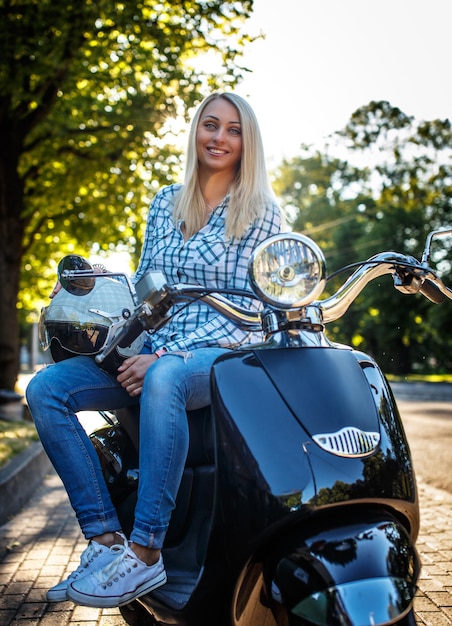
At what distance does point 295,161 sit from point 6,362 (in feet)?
111

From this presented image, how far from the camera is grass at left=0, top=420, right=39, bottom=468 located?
663 cm

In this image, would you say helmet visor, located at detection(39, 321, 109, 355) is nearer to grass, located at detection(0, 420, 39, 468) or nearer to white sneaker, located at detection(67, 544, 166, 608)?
white sneaker, located at detection(67, 544, 166, 608)

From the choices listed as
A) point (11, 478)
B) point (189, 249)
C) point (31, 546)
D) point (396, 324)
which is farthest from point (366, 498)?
point (11, 478)

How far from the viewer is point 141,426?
213 centimetres

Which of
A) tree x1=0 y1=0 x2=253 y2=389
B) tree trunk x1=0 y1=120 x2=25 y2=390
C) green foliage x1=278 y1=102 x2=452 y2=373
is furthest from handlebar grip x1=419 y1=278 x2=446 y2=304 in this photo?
tree trunk x1=0 y1=120 x2=25 y2=390

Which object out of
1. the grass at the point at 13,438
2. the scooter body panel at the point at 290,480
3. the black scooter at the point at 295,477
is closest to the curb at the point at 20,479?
the grass at the point at 13,438

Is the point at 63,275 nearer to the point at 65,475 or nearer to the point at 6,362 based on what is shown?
the point at 65,475

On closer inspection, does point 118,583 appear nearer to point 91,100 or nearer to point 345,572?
point 345,572

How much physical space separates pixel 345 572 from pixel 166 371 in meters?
0.79

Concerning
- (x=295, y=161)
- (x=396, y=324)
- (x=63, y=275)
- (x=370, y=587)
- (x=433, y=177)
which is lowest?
(x=370, y=587)

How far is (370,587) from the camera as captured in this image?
1.55m

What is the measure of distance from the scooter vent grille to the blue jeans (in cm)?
50

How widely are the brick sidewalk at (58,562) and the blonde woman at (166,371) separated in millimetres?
1200

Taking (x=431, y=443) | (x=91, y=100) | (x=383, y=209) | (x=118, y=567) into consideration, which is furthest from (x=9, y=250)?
(x=383, y=209)
